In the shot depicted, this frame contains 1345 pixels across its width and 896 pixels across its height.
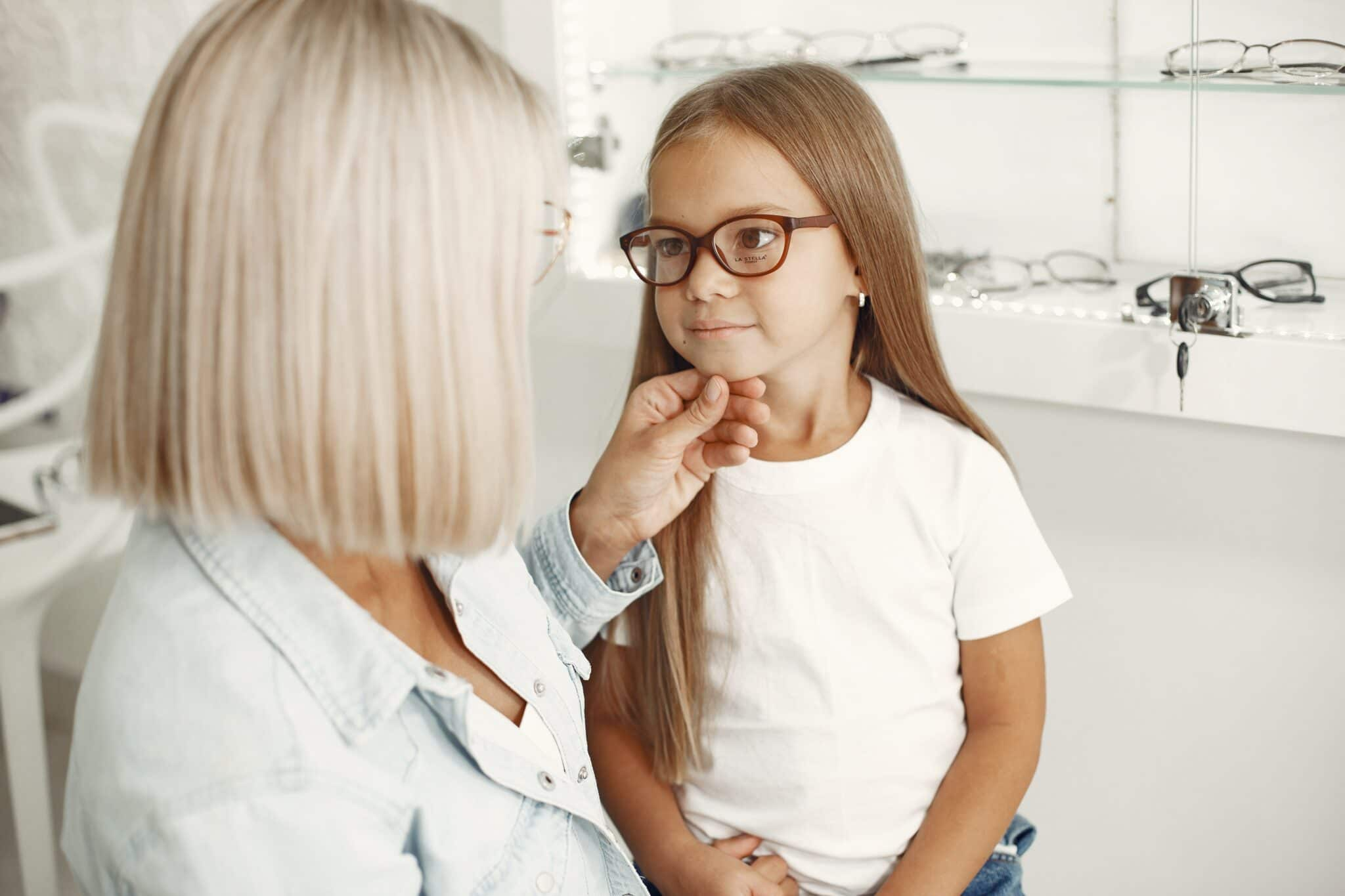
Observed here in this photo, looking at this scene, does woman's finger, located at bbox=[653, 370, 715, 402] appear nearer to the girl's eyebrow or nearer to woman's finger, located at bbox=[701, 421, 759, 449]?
woman's finger, located at bbox=[701, 421, 759, 449]

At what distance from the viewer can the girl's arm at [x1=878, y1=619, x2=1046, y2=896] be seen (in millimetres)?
1079

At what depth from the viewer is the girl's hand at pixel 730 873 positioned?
1067mm

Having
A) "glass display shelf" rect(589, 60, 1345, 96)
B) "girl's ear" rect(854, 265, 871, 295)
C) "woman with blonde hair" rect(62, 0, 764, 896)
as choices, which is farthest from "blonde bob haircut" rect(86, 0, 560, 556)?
"glass display shelf" rect(589, 60, 1345, 96)

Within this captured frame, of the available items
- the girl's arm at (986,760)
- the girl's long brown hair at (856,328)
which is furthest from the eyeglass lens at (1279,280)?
the girl's arm at (986,760)

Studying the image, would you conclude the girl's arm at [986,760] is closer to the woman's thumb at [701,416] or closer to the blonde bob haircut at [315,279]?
the woman's thumb at [701,416]

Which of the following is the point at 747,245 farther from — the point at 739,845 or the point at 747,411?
the point at 739,845

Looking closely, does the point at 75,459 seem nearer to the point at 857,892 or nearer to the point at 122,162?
the point at 122,162

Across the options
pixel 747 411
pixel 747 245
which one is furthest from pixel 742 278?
pixel 747 411

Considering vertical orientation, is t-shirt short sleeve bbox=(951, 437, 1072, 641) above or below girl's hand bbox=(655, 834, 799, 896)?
above

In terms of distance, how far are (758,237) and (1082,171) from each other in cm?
67

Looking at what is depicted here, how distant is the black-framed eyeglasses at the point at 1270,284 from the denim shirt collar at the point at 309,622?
99 centimetres

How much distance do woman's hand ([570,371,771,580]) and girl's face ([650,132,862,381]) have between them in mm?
41

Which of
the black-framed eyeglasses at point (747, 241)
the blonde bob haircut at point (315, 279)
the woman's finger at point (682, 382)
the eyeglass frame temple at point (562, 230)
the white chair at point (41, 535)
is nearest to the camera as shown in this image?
the blonde bob haircut at point (315, 279)

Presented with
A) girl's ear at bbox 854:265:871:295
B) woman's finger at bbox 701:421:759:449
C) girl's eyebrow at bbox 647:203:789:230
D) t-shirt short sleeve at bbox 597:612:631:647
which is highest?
girl's eyebrow at bbox 647:203:789:230
